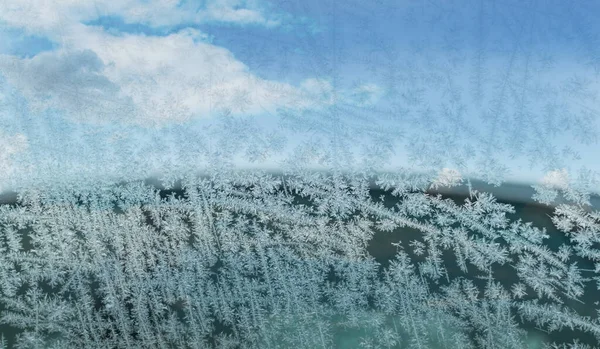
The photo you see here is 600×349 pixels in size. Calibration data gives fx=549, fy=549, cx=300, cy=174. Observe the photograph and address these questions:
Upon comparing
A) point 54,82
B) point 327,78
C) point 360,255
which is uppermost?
point 54,82

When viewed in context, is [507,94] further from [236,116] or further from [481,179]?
[236,116]

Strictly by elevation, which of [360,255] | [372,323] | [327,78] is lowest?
[372,323]

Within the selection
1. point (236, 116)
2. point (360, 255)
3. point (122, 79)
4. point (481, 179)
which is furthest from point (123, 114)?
point (481, 179)

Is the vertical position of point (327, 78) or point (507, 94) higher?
point (327, 78)

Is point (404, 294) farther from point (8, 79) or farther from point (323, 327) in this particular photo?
point (8, 79)

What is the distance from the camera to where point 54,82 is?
3.18 feet

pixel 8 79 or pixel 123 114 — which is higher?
pixel 8 79

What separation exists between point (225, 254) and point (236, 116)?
0.79 feet

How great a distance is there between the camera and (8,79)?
976mm

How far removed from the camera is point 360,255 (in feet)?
3.08

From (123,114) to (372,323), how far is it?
57cm

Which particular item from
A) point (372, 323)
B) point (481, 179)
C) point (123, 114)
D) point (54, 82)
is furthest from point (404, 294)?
point (54, 82)

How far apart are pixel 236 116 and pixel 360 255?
32 cm

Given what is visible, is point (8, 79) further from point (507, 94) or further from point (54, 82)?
point (507, 94)
